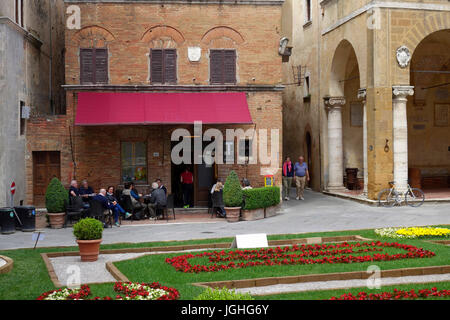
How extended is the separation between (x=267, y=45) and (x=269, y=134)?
11.3 ft

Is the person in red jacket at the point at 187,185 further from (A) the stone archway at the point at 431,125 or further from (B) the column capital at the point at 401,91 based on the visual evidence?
(A) the stone archway at the point at 431,125

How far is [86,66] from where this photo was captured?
2181 centimetres

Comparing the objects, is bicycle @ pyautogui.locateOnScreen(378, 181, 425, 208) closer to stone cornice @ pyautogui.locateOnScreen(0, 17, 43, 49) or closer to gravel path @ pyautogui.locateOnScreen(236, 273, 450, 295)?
gravel path @ pyautogui.locateOnScreen(236, 273, 450, 295)

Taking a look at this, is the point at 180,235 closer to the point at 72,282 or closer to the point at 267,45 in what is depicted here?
the point at 72,282

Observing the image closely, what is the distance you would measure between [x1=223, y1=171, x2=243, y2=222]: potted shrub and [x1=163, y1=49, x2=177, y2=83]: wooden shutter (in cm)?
483

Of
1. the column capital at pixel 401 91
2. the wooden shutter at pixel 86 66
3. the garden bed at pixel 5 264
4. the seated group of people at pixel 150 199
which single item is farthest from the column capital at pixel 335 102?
the garden bed at pixel 5 264

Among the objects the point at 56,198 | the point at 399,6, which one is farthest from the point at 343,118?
the point at 56,198

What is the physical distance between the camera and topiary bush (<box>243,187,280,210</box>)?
20.0m

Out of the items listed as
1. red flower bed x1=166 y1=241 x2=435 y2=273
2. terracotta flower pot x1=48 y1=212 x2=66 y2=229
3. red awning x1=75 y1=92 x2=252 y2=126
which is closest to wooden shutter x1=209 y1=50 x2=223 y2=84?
red awning x1=75 y1=92 x2=252 y2=126

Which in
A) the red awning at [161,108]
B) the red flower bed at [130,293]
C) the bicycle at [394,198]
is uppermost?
the red awning at [161,108]

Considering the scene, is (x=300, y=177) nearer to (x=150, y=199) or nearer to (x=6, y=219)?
(x=150, y=199)

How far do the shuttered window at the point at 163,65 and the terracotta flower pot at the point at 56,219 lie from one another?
635 centimetres

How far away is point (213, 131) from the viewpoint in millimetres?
22312

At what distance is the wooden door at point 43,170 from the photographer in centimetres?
2167
